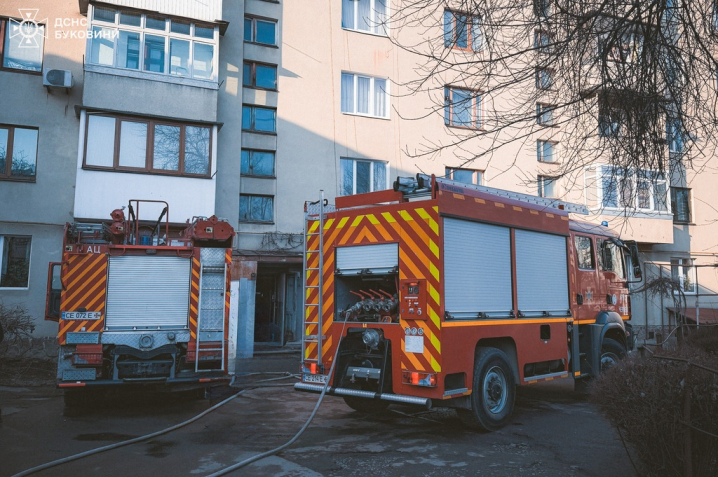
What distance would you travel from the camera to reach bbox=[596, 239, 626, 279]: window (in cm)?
1027

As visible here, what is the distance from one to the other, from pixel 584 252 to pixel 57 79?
1448 centimetres

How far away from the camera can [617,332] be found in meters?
10.4

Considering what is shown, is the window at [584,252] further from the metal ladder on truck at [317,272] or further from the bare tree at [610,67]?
the metal ladder on truck at [317,272]

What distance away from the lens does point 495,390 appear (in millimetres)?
7488

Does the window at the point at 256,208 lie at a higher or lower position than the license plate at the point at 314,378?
higher

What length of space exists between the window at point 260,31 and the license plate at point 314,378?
46.5 ft

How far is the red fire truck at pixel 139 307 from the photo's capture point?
8.77 metres

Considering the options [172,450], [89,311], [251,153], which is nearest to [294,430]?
[172,450]

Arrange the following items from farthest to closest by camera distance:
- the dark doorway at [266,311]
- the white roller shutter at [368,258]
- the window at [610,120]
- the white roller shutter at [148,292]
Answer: the dark doorway at [266,311]
the white roller shutter at [148,292]
the white roller shutter at [368,258]
the window at [610,120]

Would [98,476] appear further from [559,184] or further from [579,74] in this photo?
[559,184]

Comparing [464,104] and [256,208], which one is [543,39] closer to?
[464,104]

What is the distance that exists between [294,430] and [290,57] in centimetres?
1473

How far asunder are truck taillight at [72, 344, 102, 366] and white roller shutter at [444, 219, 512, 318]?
5.61 metres

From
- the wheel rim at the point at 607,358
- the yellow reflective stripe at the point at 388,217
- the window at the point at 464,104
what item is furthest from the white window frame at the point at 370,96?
the yellow reflective stripe at the point at 388,217
